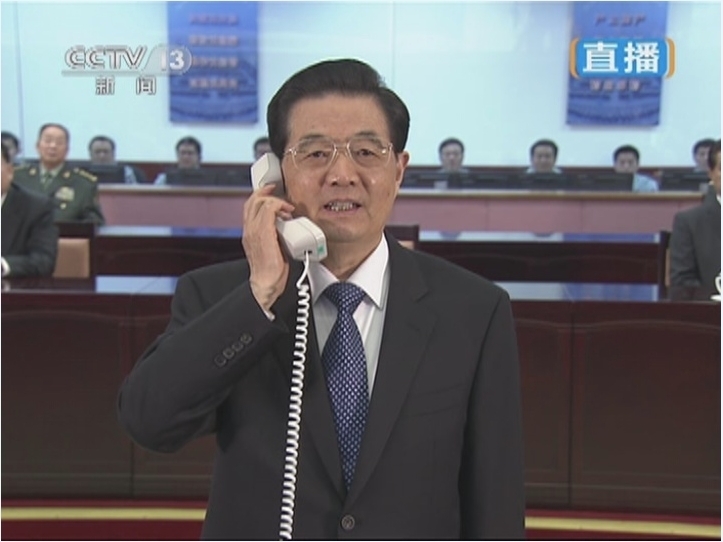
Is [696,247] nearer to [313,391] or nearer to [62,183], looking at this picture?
[313,391]

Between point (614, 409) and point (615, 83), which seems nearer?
point (614, 409)

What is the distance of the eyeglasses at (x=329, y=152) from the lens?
1.09 meters

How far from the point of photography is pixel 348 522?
104 centimetres

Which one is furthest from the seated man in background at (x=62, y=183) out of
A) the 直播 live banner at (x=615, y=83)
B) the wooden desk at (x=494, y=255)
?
the 直播 live banner at (x=615, y=83)

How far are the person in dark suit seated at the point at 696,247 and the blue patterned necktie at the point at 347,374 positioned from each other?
2640 millimetres

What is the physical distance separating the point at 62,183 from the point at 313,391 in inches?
190

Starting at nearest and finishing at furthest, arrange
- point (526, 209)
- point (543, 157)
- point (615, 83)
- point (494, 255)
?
point (494, 255)
point (526, 209)
point (543, 157)
point (615, 83)

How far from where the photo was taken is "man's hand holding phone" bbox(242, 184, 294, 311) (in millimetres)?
1023

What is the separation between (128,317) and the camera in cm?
252

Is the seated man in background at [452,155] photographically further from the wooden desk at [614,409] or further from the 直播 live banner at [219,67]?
the wooden desk at [614,409]

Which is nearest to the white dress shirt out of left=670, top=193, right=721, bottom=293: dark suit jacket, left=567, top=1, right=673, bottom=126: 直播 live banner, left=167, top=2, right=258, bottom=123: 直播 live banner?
left=670, top=193, right=721, bottom=293: dark suit jacket

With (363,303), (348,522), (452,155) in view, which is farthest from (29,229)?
(452,155)

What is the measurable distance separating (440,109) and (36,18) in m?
4.38

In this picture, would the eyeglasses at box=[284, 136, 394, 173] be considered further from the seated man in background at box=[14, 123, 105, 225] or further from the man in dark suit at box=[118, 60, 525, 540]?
the seated man in background at box=[14, 123, 105, 225]
